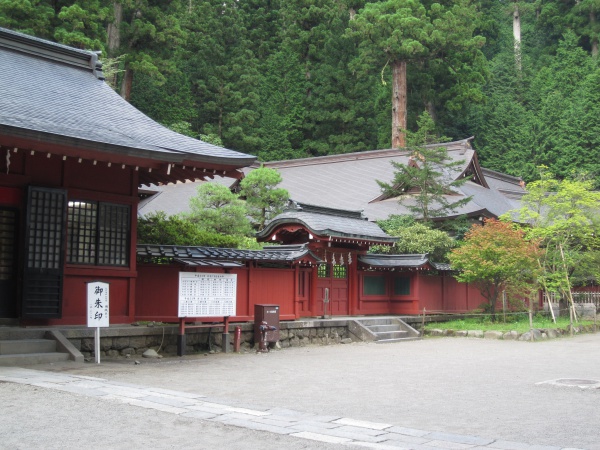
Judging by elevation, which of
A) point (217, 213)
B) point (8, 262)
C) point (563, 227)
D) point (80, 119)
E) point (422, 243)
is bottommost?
point (8, 262)

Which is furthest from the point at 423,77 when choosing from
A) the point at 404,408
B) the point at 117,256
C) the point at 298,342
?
the point at 404,408

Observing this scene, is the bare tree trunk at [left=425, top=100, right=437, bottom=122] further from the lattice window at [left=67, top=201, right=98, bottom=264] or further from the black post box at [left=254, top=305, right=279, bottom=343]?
the lattice window at [left=67, top=201, right=98, bottom=264]

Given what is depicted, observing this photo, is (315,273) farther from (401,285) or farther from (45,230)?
(45,230)

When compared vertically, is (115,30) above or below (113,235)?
above

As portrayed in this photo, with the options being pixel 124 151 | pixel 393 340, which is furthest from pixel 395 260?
pixel 124 151

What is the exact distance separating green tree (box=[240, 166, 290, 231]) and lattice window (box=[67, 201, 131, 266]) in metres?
10.6

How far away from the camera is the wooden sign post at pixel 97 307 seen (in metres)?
12.6

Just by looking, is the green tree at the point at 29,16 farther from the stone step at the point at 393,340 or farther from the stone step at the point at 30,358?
the stone step at the point at 30,358

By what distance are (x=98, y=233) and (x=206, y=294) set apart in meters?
2.52

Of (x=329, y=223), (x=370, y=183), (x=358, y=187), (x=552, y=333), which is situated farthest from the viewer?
(x=370, y=183)

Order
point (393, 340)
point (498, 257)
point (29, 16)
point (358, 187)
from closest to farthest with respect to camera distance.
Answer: point (393, 340) → point (498, 257) → point (29, 16) → point (358, 187)

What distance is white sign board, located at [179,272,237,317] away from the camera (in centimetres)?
1464

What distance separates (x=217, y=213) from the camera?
22328 millimetres

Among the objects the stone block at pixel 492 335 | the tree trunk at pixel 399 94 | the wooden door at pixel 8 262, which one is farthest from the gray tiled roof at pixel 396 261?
the tree trunk at pixel 399 94
